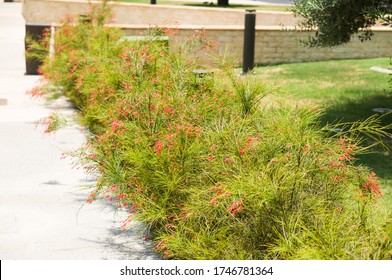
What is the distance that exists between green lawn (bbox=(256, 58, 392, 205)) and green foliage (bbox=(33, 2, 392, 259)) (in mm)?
3081

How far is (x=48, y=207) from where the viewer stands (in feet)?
27.9

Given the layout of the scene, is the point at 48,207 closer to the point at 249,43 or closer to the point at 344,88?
the point at 344,88

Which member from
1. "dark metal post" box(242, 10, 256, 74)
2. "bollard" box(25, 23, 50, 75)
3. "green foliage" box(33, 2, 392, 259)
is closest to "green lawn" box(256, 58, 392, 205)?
"dark metal post" box(242, 10, 256, 74)

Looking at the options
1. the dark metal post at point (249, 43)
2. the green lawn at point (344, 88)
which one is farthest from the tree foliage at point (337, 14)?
the dark metal post at point (249, 43)

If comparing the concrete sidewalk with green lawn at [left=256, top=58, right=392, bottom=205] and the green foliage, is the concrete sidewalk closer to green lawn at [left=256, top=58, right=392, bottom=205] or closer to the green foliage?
the green foliage

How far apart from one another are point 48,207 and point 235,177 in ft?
9.19

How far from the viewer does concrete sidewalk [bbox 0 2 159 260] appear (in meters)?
7.22

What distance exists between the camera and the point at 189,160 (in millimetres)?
7254

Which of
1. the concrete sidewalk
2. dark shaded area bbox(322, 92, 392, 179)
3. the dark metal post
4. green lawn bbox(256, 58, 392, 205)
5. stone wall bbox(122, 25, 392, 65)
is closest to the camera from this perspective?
the concrete sidewalk

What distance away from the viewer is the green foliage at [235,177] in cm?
616

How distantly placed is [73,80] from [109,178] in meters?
6.73

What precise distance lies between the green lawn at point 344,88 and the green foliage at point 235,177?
3.08 meters

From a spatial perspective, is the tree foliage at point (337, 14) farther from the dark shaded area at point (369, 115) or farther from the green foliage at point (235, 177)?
the green foliage at point (235, 177)

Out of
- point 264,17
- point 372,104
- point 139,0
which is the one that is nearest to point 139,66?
point 372,104
